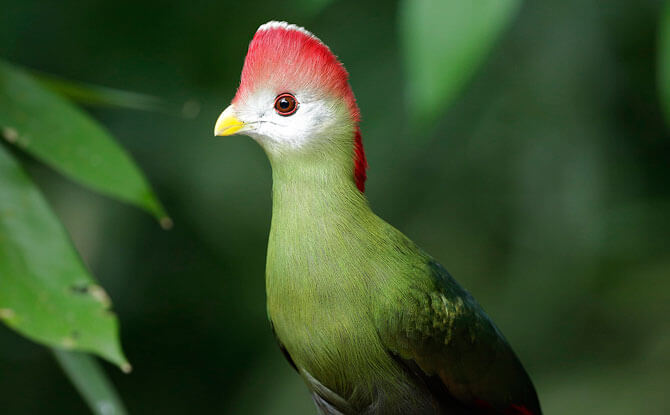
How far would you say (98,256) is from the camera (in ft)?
7.56

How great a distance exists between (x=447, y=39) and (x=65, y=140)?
65cm

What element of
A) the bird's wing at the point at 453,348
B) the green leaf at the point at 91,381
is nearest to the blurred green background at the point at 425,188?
the green leaf at the point at 91,381

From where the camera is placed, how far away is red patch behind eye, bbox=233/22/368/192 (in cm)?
79

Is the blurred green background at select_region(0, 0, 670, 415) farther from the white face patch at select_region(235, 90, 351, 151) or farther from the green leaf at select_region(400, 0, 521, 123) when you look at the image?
the white face patch at select_region(235, 90, 351, 151)

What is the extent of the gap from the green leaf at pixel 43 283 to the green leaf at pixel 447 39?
56 centimetres

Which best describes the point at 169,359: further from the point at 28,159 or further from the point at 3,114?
the point at 3,114

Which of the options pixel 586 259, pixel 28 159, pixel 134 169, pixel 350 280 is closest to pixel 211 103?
pixel 28 159

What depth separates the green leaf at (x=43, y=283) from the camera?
3.38 feet

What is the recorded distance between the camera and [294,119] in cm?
82

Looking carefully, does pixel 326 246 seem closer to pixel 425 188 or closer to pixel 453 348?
pixel 453 348

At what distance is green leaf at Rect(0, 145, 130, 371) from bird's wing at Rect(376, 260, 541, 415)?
1.23ft

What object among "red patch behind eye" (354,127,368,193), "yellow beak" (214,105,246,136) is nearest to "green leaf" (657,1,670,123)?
"red patch behind eye" (354,127,368,193)

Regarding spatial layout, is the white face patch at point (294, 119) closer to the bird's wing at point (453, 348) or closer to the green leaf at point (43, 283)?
the bird's wing at point (453, 348)

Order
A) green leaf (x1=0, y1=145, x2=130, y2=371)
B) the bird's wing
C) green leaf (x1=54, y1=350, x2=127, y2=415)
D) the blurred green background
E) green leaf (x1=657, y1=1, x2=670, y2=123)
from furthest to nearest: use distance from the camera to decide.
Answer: the blurred green background → green leaf (x1=54, y1=350, x2=127, y2=415) → green leaf (x1=657, y1=1, x2=670, y2=123) → green leaf (x1=0, y1=145, x2=130, y2=371) → the bird's wing
